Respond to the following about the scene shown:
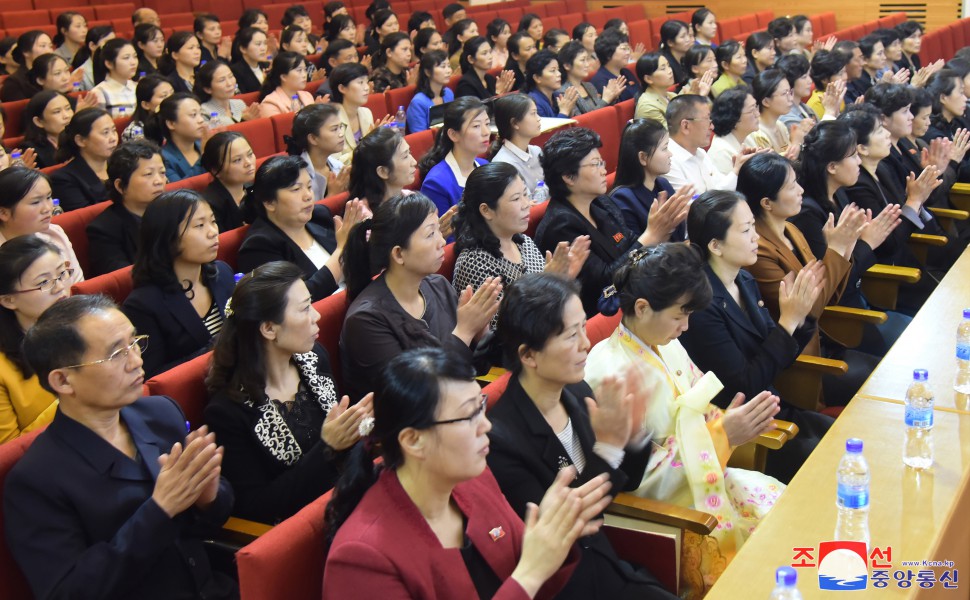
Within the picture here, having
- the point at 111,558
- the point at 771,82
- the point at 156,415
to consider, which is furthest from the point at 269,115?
the point at 111,558

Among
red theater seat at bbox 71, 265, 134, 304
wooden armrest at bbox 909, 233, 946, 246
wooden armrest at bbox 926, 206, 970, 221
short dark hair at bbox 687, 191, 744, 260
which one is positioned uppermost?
red theater seat at bbox 71, 265, 134, 304

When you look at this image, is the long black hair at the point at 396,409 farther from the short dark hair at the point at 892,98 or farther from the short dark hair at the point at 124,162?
the short dark hair at the point at 892,98

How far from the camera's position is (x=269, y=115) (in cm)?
483

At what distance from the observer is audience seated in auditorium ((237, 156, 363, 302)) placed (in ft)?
9.45

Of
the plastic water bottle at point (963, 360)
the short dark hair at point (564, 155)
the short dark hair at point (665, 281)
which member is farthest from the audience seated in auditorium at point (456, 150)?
the plastic water bottle at point (963, 360)

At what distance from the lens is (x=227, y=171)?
133 inches

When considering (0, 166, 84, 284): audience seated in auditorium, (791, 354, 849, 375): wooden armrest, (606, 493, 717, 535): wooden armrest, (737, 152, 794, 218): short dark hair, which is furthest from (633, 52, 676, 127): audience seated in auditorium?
(606, 493, 717, 535): wooden armrest

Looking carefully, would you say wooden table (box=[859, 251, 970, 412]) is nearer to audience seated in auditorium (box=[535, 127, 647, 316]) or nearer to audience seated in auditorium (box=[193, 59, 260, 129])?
audience seated in auditorium (box=[535, 127, 647, 316])

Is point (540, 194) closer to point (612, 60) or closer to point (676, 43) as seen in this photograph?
point (612, 60)

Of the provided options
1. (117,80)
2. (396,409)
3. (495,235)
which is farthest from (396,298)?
(117,80)

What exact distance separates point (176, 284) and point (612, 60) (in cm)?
418

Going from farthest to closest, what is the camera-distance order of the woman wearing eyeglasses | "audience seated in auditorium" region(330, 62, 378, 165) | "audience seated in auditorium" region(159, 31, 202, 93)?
"audience seated in auditorium" region(159, 31, 202, 93), "audience seated in auditorium" region(330, 62, 378, 165), the woman wearing eyeglasses

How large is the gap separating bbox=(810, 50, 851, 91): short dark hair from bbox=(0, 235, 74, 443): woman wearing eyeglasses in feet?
14.5

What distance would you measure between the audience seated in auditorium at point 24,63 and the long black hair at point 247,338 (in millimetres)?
3970
